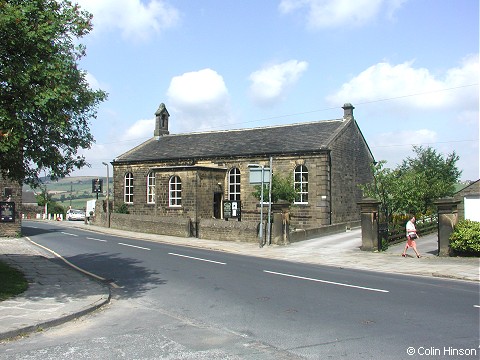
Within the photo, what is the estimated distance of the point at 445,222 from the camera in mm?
18438

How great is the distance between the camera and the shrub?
1748 centimetres

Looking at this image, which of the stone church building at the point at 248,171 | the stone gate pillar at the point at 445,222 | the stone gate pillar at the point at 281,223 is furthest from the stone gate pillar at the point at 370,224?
the stone church building at the point at 248,171

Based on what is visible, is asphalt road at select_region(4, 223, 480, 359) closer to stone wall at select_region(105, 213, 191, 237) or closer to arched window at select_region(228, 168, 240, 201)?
stone wall at select_region(105, 213, 191, 237)

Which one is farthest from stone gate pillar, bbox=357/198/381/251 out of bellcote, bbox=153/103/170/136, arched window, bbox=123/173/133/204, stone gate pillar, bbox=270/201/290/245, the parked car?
the parked car

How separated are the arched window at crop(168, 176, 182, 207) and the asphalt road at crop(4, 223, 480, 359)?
752 inches

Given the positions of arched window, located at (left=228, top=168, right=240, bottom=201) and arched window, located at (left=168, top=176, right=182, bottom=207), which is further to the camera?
arched window, located at (left=228, top=168, right=240, bottom=201)

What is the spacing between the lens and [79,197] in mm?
129000

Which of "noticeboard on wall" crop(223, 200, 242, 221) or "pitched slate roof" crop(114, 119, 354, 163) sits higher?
"pitched slate roof" crop(114, 119, 354, 163)

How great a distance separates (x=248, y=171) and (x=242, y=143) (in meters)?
3.62

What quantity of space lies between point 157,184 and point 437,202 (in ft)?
69.8

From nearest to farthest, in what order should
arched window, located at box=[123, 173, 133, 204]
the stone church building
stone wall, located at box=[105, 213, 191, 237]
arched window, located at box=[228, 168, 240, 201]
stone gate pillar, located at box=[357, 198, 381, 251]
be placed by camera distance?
stone gate pillar, located at box=[357, 198, 381, 251]
stone wall, located at box=[105, 213, 191, 237]
the stone church building
arched window, located at box=[228, 168, 240, 201]
arched window, located at box=[123, 173, 133, 204]

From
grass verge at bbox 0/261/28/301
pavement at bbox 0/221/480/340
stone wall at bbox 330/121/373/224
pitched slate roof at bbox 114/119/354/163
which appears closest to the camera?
pavement at bbox 0/221/480/340

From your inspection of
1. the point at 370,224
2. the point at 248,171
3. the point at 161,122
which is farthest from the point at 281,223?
the point at 161,122

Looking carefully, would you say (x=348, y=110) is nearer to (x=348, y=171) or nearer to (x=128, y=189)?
(x=348, y=171)
